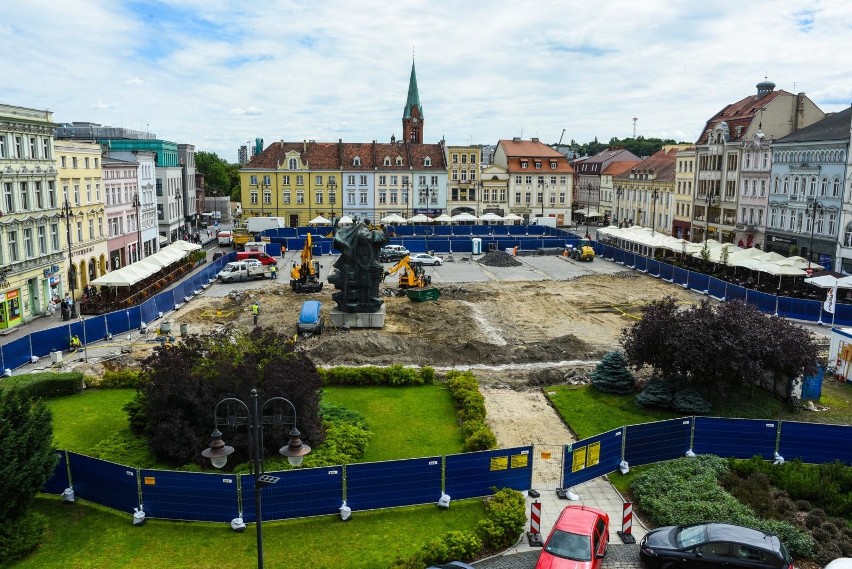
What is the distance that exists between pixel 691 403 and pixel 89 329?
88.4 ft

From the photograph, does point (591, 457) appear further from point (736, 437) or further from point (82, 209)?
point (82, 209)

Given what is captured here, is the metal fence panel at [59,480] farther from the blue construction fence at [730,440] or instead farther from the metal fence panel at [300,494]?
the blue construction fence at [730,440]

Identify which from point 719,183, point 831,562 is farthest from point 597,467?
point 719,183

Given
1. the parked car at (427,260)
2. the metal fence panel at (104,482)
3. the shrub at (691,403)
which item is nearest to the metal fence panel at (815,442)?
the shrub at (691,403)

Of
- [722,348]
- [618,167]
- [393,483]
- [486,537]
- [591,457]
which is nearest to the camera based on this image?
[486,537]

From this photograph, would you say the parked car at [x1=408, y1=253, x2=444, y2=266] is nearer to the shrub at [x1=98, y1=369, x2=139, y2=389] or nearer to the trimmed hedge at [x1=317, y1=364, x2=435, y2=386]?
the trimmed hedge at [x1=317, y1=364, x2=435, y2=386]

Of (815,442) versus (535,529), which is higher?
(815,442)

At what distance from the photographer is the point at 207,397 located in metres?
18.0

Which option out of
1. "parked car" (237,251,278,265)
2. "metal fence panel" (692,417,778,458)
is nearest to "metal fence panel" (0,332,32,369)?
"metal fence panel" (692,417,778,458)

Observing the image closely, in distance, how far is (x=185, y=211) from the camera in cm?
7931

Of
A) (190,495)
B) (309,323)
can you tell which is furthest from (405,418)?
(309,323)

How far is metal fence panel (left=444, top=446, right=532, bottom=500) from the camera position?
53.6 ft

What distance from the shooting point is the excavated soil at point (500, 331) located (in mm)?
25109

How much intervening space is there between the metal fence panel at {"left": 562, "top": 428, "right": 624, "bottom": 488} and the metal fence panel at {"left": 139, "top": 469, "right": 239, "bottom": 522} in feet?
27.0
